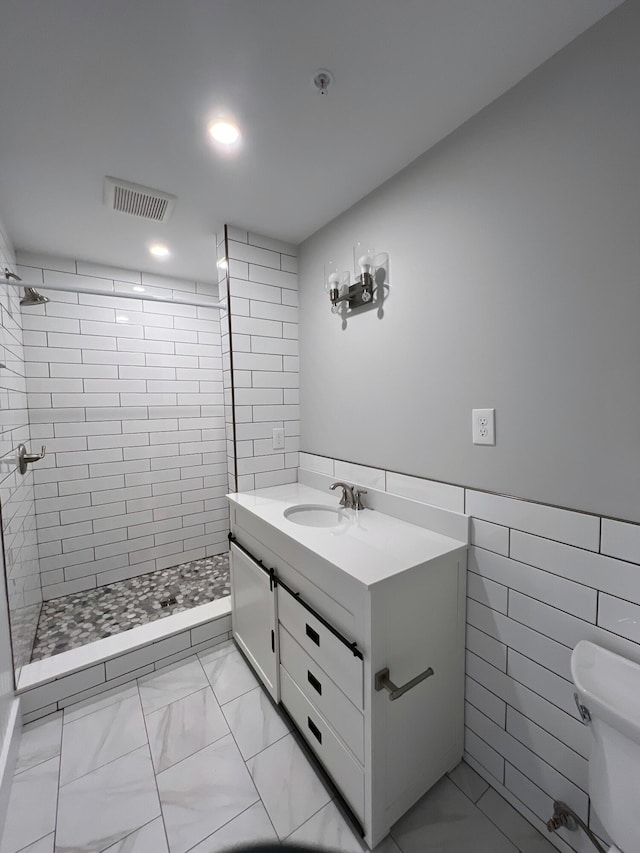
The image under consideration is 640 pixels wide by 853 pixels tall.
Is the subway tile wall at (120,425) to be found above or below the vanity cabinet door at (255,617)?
above

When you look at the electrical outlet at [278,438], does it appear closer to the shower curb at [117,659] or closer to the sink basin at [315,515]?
the sink basin at [315,515]

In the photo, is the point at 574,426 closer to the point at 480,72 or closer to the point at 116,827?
the point at 480,72

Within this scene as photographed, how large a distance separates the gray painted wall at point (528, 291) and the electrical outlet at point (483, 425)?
0.09 feet

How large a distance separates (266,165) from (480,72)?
76 cm

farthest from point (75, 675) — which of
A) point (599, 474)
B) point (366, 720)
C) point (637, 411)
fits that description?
point (637, 411)

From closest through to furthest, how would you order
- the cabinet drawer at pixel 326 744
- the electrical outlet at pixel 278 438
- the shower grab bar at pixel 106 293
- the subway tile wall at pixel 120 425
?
the cabinet drawer at pixel 326 744 < the shower grab bar at pixel 106 293 < the electrical outlet at pixel 278 438 < the subway tile wall at pixel 120 425

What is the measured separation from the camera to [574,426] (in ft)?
3.02

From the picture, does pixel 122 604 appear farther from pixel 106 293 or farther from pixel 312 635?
pixel 106 293

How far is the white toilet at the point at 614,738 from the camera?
2.30 feet

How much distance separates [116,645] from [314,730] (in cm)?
107

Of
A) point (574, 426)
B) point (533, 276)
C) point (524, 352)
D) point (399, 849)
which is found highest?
point (533, 276)

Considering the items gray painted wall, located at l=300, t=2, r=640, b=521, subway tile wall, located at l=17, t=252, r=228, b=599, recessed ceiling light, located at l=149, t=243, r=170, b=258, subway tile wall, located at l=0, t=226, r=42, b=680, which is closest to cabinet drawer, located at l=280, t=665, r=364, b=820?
gray painted wall, located at l=300, t=2, r=640, b=521

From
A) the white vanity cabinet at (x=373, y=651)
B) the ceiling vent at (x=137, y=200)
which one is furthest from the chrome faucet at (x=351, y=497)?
the ceiling vent at (x=137, y=200)

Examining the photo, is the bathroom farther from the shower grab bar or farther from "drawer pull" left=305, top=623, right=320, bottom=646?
"drawer pull" left=305, top=623, right=320, bottom=646
